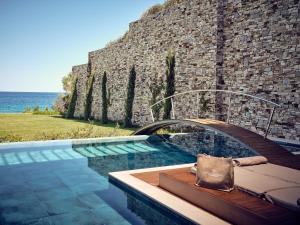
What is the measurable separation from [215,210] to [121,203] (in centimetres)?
131

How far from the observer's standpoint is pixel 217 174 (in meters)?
3.53

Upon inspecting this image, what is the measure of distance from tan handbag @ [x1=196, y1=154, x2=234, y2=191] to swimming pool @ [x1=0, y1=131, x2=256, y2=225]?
0.54 m

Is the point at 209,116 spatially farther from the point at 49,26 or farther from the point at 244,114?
the point at 49,26

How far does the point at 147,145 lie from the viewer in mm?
8273

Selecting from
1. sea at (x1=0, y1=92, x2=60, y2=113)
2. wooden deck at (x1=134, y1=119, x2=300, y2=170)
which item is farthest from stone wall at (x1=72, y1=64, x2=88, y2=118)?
wooden deck at (x1=134, y1=119, x2=300, y2=170)

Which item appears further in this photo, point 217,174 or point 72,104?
point 72,104

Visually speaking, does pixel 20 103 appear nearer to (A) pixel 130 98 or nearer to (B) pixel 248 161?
(A) pixel 130 98

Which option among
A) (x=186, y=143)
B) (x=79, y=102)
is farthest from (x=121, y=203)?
(x=79, y=102)

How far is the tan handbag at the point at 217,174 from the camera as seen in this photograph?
351 centimetres

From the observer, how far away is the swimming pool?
3.63 m

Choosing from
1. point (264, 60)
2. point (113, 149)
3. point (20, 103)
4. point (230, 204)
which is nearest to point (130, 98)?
point (264, 60)

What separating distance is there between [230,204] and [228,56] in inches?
354

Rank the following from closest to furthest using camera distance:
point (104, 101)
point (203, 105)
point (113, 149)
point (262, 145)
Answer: point (262, 145) < point (113, 149) < point (203, 105) < point (104, 101)

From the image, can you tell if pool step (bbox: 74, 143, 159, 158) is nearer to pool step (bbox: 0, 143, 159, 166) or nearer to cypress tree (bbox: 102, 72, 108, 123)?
pool step (bbox: 0, 143, 159, 166)
